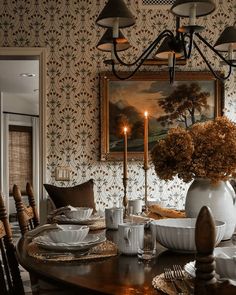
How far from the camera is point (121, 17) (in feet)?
7.34

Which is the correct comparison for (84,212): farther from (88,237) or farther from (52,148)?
(52,148)

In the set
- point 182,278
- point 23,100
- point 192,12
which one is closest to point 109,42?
point 192,12

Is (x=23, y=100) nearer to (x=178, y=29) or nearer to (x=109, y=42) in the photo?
(x=109, y=42)

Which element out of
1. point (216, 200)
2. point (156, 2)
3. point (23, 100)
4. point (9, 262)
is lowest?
point (9, 262)


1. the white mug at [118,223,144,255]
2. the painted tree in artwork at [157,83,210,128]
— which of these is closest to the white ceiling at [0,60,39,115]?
the painted tree in artwork at [157,83,210,128]

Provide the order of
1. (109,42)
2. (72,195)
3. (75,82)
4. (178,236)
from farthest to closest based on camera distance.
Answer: (75,82) → (72,195) → (109,42) → (178,236)

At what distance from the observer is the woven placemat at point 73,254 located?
1498 mm

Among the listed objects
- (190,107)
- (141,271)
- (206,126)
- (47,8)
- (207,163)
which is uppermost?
(47,8)

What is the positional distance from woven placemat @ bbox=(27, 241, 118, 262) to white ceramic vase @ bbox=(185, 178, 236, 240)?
41 cm

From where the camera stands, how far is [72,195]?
3975mm

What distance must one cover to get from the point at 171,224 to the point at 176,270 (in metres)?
0.46

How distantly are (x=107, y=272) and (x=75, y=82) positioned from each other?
3274 mm

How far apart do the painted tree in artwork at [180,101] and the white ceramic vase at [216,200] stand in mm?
2592

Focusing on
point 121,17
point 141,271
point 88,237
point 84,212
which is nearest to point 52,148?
point 84,212
